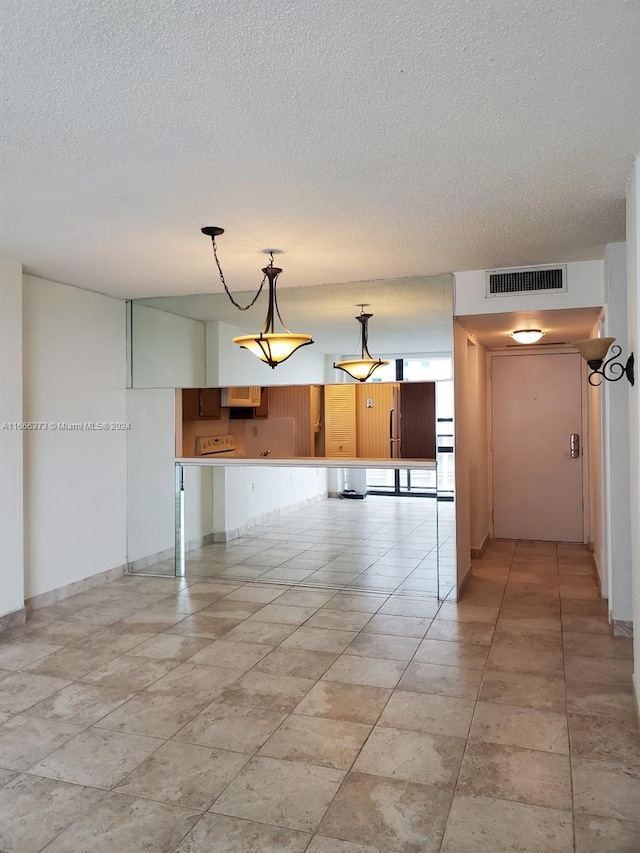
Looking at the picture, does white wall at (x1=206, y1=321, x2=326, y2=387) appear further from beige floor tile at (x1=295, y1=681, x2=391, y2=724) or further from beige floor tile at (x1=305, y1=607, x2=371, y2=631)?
beige floor tile at (x1=295, y1=681, x2=391, y2=724)

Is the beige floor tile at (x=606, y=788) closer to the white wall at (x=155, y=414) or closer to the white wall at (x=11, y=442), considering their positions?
the white wall at (x=11, y=442)

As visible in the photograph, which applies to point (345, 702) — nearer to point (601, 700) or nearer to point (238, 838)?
point (238, 838)

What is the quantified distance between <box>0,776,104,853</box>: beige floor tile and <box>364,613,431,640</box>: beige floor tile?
2174mm

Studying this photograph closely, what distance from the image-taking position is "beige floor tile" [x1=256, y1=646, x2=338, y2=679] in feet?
11.5

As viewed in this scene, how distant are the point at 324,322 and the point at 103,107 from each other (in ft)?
10.1

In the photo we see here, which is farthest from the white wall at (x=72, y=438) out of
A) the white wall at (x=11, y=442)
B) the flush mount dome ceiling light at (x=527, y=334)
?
the flush mount dome ceiling light at (x=527, y=334)

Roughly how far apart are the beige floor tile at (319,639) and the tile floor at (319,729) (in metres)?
0.02

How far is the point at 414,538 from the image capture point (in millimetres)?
7098

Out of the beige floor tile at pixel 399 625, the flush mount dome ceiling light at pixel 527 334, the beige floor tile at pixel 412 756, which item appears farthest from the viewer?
the flush mount dome ceiling light at pixel 527 334

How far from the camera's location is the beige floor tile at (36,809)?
2.11 m

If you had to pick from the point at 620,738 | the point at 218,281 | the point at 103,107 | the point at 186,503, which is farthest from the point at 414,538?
the point at 103,107

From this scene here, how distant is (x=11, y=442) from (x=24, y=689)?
68.7 inches

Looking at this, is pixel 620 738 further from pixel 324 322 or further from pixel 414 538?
pixel 414 538

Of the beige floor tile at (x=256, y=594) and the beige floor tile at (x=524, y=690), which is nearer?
the beige floor tile at (x=524, y=690)
